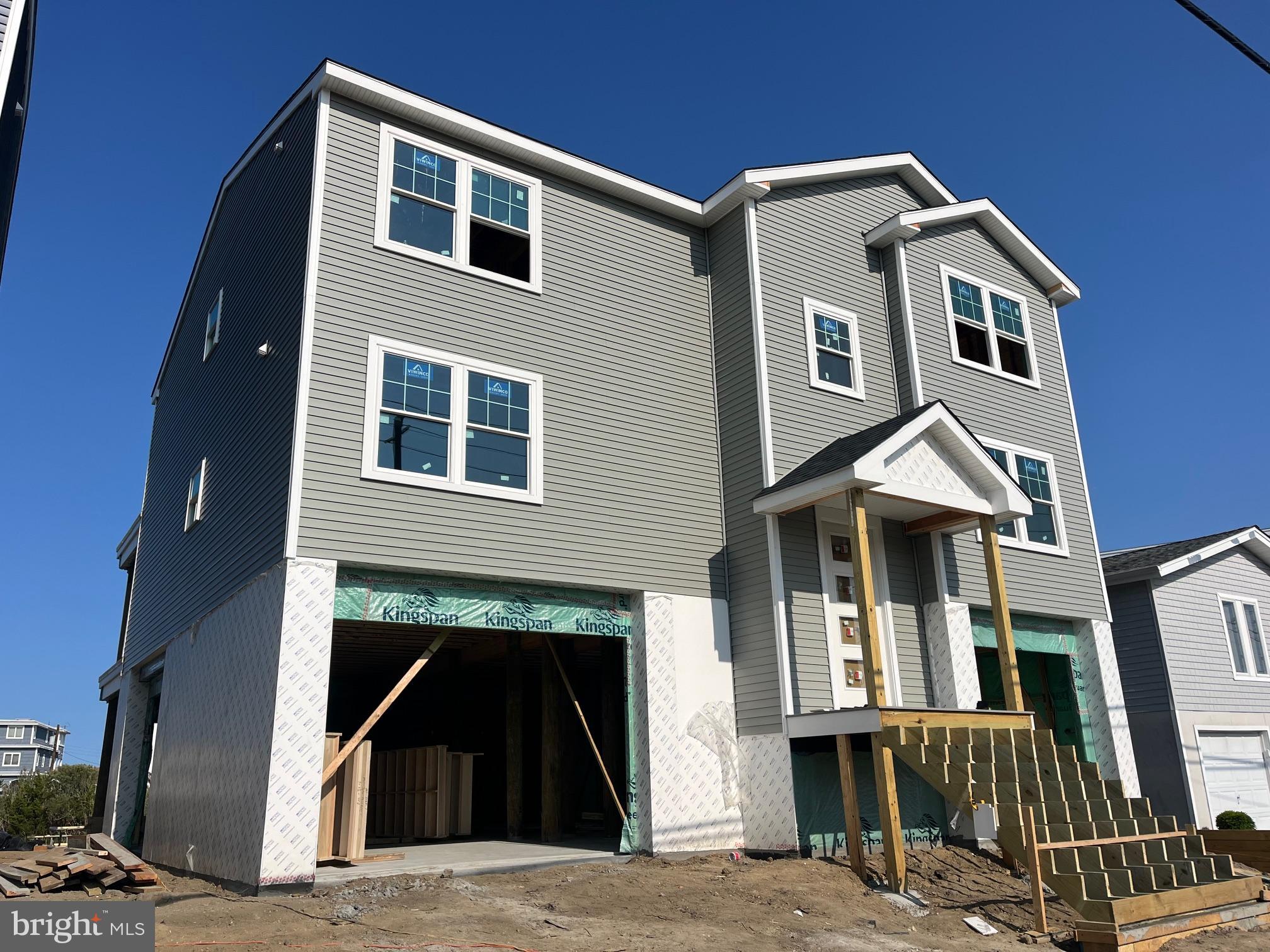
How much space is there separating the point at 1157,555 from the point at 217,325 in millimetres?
18890

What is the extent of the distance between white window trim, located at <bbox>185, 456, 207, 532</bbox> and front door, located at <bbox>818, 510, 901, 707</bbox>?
926 cm

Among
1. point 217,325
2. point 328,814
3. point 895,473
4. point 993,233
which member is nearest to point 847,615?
point 895,473

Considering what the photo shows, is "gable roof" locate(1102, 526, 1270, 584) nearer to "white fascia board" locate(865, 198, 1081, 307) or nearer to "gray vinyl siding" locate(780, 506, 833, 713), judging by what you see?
"white fascia board" locate(865, 198, 1081, 307)

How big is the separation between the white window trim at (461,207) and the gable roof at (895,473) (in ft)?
14.3

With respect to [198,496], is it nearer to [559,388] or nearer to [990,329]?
[559,388]

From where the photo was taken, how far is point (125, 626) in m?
21.4

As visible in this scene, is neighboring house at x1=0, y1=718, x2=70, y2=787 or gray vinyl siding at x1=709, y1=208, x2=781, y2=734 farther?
neighboring house at x1=0, y1=718, x2=70, y2=787

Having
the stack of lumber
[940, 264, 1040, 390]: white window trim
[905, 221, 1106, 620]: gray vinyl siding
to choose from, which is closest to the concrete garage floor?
the stack of lumber

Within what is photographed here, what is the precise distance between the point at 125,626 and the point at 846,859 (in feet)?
54.1

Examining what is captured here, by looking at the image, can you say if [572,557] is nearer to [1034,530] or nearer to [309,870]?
[309,870]

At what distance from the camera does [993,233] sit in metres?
17.9

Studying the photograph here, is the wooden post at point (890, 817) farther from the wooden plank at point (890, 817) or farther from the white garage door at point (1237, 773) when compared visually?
the white garage door at point (1237, 773)

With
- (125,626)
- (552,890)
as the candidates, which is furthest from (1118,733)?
(125,626)

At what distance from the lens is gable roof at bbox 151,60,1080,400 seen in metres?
12.6
